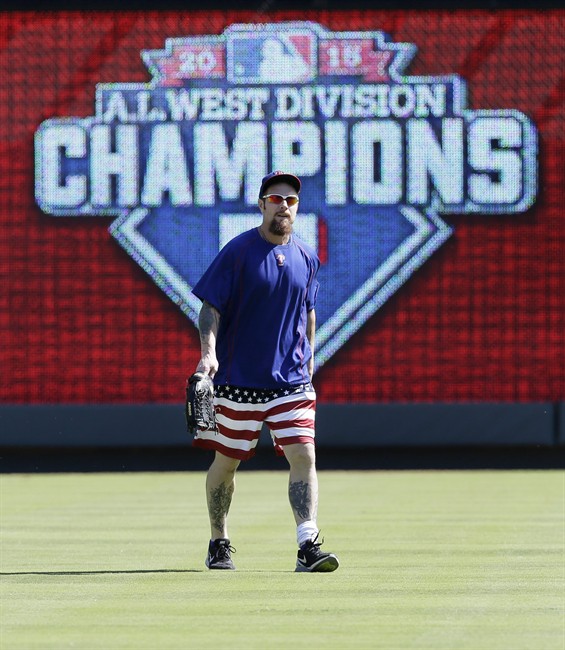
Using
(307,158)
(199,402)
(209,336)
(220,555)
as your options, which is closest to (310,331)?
(209,336)

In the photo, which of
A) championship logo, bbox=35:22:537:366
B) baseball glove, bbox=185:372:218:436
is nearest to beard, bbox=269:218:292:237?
baseball glove, bbox=185:372:218:436

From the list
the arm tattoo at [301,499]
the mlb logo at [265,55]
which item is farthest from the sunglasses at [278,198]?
the mlb logo at [265,55]

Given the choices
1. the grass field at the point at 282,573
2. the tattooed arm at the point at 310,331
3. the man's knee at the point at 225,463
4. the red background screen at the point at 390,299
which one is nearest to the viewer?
the grass field at the point at 282,573

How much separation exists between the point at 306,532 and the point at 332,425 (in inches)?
424

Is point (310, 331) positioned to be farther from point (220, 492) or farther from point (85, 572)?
point (85, 572)

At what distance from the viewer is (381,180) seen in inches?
792

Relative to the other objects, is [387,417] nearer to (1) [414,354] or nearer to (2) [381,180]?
(1) [414,354]

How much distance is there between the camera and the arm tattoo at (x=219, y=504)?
380 inches

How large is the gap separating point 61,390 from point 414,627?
1338 cm

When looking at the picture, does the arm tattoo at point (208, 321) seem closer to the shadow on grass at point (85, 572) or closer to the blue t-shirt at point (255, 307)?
the blue t-shirt at point (255, 307)

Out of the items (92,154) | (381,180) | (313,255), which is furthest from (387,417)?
(313,255)

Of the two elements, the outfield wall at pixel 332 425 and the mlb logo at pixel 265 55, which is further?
the mlb logo at pixel 265 55

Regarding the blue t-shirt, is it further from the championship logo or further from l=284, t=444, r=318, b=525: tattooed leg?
the championship logo

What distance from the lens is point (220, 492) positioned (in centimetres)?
970
